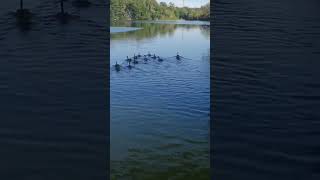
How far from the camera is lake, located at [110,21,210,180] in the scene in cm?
1316

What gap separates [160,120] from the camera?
Answer: 18.2 meters
